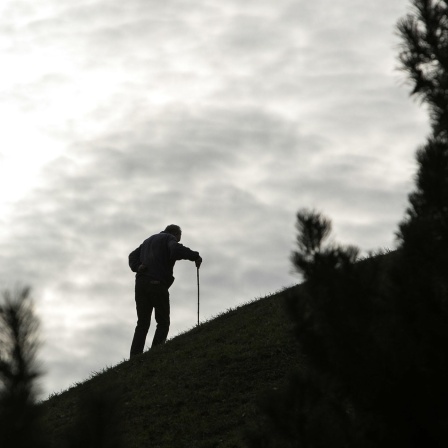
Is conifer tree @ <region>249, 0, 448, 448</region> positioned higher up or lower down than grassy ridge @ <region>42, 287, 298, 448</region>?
lower down

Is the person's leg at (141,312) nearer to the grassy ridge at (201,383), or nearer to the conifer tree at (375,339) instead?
the grassy ridge at (201,383)

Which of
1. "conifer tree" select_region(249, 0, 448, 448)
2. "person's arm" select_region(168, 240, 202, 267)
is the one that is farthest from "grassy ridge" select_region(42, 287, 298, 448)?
"conifer tree" select_region(249, 0, 448, 448)

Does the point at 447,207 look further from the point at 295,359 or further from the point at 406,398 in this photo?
the point at 295,359

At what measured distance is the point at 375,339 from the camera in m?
7.23

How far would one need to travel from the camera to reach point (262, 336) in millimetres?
→ 16000

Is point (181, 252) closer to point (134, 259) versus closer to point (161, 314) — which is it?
point (134, 259)

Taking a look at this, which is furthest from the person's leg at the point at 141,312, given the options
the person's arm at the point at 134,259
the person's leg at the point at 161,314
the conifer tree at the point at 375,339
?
the conifer tree at the point at 375,339

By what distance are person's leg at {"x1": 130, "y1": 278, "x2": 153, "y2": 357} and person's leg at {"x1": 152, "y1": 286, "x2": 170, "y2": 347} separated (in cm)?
16

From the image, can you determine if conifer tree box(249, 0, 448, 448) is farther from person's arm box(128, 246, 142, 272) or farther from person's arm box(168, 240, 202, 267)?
person's arm box(128, 246, 142, 272)

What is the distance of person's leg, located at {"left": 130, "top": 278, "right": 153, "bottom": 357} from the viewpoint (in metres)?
17.4

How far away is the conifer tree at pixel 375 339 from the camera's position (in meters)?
7.04

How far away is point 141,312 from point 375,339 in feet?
34.7

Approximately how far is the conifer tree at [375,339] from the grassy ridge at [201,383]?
367 cm

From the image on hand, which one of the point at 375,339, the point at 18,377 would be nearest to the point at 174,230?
the point at 375,339
